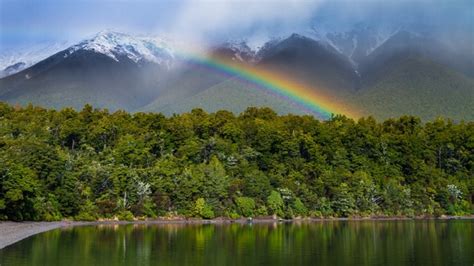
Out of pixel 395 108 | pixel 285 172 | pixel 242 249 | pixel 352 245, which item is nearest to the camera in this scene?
pixel 242 249

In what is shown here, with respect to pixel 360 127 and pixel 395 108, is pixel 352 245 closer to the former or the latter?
pixel 360 127

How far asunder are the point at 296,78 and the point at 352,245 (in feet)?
370

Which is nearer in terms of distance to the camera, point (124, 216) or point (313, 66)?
point (124, 216)

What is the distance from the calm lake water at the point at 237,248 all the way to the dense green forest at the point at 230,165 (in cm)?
1681

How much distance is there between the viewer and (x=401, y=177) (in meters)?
88.9

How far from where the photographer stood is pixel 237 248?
38750 mm

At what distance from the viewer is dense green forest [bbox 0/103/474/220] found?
66500 millimetres

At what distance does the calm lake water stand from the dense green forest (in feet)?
55.1

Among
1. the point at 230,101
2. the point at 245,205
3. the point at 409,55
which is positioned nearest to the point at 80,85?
the point at 230,101

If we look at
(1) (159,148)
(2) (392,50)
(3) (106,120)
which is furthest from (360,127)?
(2) (392,50)

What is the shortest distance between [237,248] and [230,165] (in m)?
42.6

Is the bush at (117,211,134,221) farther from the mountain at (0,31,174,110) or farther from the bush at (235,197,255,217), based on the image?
the mountain at (0,31,174,110)

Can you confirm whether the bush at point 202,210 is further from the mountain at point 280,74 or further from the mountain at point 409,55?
the mountain at point 409,55

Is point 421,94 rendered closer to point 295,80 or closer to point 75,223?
point 295,80
